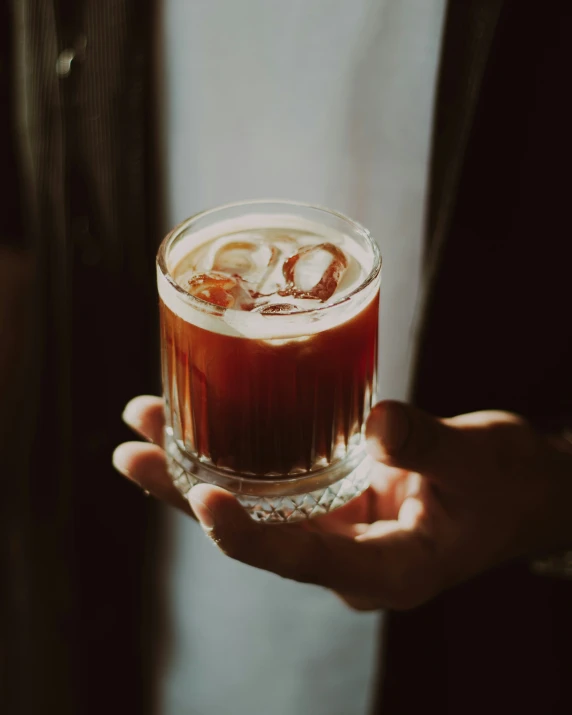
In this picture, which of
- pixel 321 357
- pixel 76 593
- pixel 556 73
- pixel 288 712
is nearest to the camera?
pixel 321 357

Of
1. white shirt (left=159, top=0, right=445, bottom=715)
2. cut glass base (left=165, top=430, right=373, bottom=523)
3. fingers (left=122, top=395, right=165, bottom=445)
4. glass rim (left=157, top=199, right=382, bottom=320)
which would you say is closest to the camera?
glass rim (left=157, top=199, right=382, bottom=320)

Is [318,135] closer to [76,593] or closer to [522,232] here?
[522,232]

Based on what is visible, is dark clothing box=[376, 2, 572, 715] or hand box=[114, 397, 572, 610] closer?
hand box=[114, 397, 572, 610]

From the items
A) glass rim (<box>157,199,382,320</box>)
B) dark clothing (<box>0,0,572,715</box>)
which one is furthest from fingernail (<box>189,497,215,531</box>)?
dark clothing (<box>0,0,572,715</box>)

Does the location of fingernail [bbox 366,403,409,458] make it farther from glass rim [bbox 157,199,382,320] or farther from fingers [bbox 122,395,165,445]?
fingers [bbox 122,395,165,445]

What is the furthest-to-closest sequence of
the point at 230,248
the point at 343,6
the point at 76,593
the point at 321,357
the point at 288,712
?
the point at 288,712 → the point at 76,593 → the point at 343,6 → the point at 230,248 → the point at 321,357

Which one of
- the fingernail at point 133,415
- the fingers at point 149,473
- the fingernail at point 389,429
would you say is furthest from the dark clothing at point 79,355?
the fingernail at point 389,429

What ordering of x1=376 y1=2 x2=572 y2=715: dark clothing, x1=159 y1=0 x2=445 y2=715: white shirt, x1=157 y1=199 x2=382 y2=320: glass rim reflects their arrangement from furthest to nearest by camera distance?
x1=159 y1=0 x2=445 y2=715: white shirt, x1=376 y1=2 x2=572 y2=715: dark clothing, x1=157 y1=199 x2=382 y2=320: glass rim

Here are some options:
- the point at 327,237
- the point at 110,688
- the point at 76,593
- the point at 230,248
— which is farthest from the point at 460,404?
the point at 110,688
